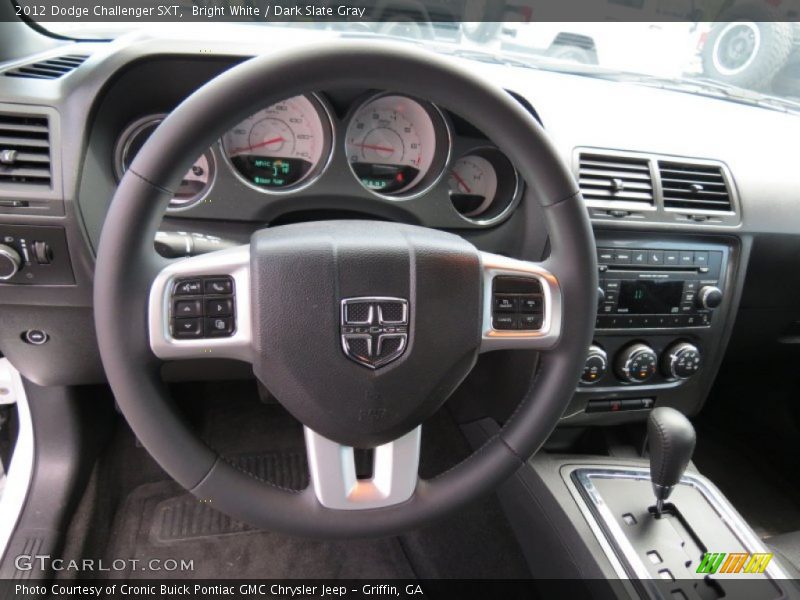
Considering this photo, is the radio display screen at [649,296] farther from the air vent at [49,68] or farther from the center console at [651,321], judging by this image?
the air vent at [49,68]

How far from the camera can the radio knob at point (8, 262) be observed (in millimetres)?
942

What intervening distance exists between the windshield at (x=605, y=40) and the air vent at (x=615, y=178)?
0.43 metres

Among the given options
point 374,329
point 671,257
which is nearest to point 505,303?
point 374,329

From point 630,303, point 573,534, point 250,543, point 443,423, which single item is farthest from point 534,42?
point 250,543

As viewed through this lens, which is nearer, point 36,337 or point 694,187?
point 36,337

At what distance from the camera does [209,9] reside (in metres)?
1.22

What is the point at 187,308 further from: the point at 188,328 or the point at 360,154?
the point at 360,154

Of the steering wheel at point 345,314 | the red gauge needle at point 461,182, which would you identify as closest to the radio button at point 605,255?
the red gauge needle at point 461,182

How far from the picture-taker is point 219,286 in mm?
732

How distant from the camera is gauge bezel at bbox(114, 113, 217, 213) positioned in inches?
42.3

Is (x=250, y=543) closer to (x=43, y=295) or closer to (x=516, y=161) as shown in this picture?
(x=43, y=295)

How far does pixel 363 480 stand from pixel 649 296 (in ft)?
2.60

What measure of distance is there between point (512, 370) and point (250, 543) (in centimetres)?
85

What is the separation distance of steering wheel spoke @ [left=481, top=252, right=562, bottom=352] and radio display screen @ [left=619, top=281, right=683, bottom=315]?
498 millimetres
